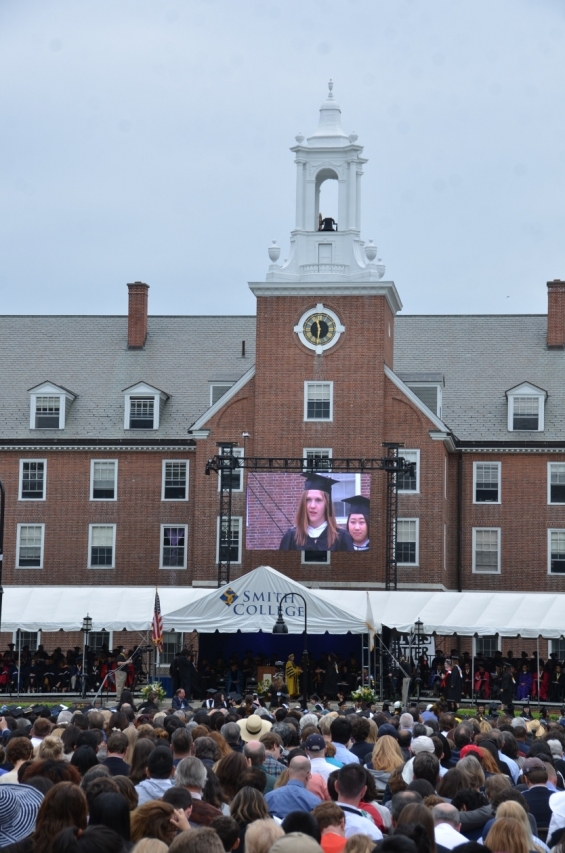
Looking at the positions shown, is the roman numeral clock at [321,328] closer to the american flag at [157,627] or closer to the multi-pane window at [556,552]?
the multi-pane window at [556,552]

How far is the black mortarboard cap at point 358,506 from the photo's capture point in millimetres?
51031

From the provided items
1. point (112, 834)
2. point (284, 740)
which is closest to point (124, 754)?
point (284, 740)

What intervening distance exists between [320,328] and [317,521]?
23.7 ft

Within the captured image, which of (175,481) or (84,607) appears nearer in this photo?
(84,607)

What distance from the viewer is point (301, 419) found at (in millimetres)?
53625

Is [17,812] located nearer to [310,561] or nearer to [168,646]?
[310,561]

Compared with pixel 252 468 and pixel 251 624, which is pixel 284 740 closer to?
pixel 251 624

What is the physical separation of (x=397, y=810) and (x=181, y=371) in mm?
51140

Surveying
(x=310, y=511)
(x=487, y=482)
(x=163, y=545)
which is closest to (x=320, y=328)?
(x=310, y=511)

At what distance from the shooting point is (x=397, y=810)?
10.6 metres

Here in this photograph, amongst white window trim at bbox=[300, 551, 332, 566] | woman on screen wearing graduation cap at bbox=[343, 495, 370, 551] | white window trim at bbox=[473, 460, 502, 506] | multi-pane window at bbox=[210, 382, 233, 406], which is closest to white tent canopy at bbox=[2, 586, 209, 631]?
woman on screen wearing graduation cap at bbox=[343, 495, 370, 551]

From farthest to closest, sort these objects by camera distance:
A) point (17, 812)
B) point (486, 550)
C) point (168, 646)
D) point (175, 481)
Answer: point (175, 481) → point (486, 550) → point (168, 646) → point (17, 812)

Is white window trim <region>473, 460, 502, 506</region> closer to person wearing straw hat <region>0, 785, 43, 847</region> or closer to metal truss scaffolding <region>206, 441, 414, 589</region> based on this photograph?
metal truss scaffolding <region>206, 441, 414, 589</region>

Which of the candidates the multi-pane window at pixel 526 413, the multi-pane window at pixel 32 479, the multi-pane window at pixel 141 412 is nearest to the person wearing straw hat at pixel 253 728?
the multi-pane window at pixel 526 413
